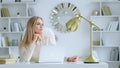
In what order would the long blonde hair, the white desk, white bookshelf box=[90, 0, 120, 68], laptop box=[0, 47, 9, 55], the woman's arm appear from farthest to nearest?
laptop box=[0, 47, 9, 55] → white bookshelf box=[90, 0, 120, 68] → the long blonde hair → the woman's arm → the white desk

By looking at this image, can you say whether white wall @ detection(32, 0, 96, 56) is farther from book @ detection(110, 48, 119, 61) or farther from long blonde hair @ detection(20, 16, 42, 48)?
long blonde hair @ detection(20, 16, 42, 48)

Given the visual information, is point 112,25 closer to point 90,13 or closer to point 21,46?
point 90,13

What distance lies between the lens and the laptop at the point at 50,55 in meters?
1.92

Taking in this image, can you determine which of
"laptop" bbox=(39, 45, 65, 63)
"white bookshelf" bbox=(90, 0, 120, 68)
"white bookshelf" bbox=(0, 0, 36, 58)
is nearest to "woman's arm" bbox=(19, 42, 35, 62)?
"laptop" bbox=(39, 45, 65, 63)

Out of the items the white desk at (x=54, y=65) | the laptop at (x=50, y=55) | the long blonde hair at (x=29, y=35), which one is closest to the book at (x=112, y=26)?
the long blonde hair at (x=29, y=35)

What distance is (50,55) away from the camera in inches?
76.5

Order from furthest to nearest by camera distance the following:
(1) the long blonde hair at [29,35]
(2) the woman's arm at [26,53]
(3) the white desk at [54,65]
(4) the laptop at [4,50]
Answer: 1. (4) the laptop at [4,50]
2. (1) the long blonde hair at [29,35]
3. (2) the woman's arm at [26,53]
4. (3) the white desk at [54,65]

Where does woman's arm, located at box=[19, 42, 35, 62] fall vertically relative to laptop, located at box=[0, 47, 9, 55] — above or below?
above

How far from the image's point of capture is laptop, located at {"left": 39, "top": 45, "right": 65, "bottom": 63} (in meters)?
1.92

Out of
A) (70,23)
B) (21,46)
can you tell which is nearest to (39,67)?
(70,23)

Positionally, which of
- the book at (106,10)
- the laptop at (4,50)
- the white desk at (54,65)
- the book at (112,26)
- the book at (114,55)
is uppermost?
the book at (106,10)

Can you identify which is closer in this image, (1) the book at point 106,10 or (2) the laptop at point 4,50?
(1) the book at point 106,10

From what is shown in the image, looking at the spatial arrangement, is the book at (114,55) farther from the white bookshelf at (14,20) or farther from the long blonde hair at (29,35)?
the long blonde hair at (29,35)

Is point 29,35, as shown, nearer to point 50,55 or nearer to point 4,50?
point 50,55
